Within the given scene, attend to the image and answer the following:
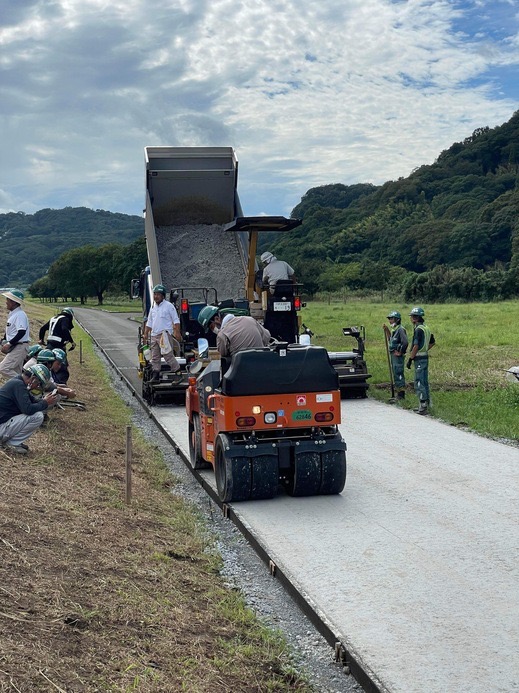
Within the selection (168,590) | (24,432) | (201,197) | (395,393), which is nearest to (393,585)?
(168,590)

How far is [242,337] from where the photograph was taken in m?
9.45

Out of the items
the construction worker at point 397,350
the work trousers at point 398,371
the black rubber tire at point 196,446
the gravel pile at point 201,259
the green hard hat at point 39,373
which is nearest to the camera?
the green hard hat at point 39,373

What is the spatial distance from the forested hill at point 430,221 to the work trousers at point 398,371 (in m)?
59.3

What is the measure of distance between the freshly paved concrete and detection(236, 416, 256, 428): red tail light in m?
0.86

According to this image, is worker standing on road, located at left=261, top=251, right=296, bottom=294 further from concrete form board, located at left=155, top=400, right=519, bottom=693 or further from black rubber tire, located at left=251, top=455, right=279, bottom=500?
black rubber tire, located at left=251, top=455, right=279, bottom=500

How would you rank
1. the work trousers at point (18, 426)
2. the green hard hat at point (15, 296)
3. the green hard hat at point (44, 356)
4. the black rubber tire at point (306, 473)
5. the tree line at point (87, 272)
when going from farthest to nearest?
the tree line at point (87, 272) → the green hard hat at point (15, 296) → the green hard hat at point (44, 356) → the work trousers at point (18, 426) → the black rubber tire at point (306, 473)

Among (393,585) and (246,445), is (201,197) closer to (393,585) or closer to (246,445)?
(246,445)

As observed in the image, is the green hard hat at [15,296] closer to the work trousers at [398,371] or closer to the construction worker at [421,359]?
the construction worker at [421,359]

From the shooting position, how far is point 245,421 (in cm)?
873

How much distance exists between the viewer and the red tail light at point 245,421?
8.72 m

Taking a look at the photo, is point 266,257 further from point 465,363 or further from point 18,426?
point 465,363

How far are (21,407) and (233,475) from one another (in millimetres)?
2723

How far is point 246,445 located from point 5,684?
4.78 metres

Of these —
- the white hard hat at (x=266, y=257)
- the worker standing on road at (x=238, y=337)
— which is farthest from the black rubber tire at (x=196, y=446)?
the white hard hat at (x=266, y=257)
